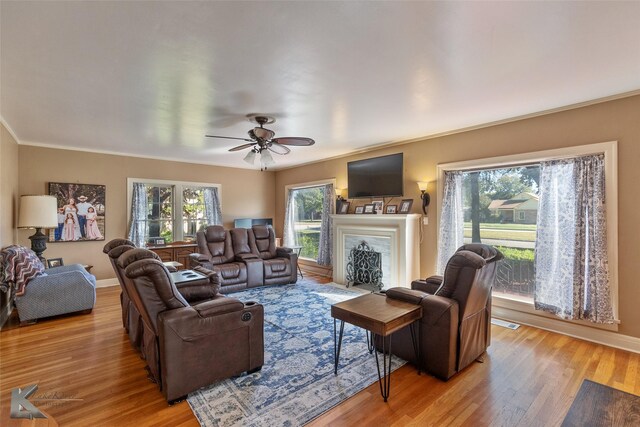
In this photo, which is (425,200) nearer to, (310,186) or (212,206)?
(310,186)

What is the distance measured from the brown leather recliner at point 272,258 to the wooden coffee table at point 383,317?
10.1 ft

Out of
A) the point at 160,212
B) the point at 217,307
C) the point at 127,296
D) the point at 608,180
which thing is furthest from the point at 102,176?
the point at 608,180

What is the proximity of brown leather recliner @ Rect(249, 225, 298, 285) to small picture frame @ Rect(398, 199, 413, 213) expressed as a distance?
224cm

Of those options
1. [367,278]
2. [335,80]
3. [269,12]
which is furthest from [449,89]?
[367,278]

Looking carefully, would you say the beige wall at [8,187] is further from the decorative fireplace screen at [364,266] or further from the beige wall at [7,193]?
the decorative fireplace screen at [364,266]

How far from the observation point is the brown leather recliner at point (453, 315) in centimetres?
237

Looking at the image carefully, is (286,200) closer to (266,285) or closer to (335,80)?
(266,285)

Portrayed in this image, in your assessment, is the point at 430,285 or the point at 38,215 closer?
the point at 430,285

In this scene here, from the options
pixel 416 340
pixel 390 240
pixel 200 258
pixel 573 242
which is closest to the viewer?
pixel 416 340

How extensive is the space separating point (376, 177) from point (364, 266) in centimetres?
162

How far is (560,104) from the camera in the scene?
3258 mm

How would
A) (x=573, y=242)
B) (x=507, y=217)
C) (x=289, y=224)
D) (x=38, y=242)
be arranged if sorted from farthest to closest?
(x=289, y=224) → (x=38, y=242) → (x=507, y=217) → (x=573, y=242)

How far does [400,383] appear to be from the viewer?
2414 millimetres

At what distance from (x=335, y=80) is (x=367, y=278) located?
11.9 ft
